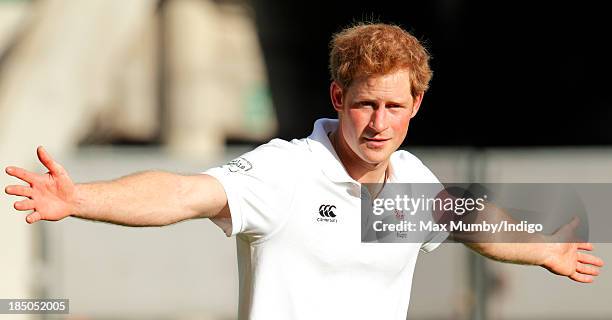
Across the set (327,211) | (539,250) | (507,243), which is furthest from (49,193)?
(539,250)

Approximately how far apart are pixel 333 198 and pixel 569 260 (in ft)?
4.78

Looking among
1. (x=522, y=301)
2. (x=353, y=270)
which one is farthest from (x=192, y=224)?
(x=353, y=270)

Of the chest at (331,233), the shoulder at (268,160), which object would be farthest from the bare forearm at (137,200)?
the chest at (331,233)

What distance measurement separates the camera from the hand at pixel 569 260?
678cm

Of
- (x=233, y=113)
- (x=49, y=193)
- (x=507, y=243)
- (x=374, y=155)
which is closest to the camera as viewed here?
(x=49, y=193)

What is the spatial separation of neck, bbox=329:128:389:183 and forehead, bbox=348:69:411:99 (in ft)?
1.01

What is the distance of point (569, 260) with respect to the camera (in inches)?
268

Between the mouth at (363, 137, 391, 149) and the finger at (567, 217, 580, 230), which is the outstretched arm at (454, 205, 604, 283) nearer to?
the finger at (567, 217, 580, 230)

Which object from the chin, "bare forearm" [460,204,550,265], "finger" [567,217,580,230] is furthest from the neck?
"finger" [567,217,580,230]

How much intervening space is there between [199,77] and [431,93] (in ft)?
19.5

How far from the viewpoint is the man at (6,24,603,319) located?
5.79 metres

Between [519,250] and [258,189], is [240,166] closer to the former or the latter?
[258,189]

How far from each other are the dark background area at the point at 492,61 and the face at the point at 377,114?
662 inches

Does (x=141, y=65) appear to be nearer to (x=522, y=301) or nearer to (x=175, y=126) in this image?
(x=175, y=126)
